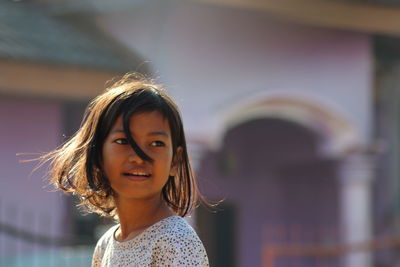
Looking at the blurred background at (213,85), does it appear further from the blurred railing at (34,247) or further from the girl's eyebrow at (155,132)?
the girl's eyebrow at (155,132)

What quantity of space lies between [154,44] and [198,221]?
Result: 3718 mm

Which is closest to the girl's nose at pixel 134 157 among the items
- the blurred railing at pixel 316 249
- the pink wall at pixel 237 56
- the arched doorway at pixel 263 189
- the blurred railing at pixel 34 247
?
the blurred railing at pixel 34 247

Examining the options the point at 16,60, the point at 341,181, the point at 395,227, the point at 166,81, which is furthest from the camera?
the point at 395,227

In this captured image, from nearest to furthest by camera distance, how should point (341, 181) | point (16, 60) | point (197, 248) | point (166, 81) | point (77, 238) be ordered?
point (197, 248), point (16, 60), point (77, 238), point (166, 81), point (341, 181)

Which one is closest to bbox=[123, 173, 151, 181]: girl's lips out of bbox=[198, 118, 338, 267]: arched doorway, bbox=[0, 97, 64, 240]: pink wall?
bbox=[0, 97, 64, 240]: pink wall

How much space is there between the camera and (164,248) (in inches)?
84.6

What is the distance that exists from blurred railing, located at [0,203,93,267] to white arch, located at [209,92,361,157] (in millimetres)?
1838

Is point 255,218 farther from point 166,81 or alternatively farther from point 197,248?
point 197,248

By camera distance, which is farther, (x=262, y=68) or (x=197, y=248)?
(x=262, y=68)

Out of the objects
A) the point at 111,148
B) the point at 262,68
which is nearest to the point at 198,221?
the point at 262,68

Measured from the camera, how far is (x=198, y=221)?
38.3 feet

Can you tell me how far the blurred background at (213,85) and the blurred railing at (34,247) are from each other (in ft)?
0.04

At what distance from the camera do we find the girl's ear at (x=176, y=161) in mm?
2338

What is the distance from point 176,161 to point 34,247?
5793mm
